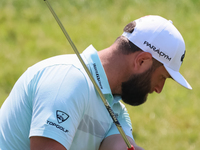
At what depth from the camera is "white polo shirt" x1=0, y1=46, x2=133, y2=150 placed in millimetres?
2043

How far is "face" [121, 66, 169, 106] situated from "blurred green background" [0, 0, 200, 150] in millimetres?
1803

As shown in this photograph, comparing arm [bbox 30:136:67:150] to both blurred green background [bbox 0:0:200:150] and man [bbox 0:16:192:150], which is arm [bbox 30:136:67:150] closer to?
man [bbox 0:16:192:150]

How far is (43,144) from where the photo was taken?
2021mm

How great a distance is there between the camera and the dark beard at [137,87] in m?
2.45

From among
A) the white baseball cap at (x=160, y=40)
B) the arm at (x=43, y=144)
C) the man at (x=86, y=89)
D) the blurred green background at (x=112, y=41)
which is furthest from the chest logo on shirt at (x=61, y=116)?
the blurred green background at (x=112, y=41)

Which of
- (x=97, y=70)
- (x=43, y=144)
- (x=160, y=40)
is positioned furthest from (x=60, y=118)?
(x=160, y=40)

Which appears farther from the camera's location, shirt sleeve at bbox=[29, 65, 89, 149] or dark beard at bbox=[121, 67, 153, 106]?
dark beard at bbox=[121, 67, 153, 106]

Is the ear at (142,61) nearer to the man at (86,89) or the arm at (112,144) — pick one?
the man at (86,89)

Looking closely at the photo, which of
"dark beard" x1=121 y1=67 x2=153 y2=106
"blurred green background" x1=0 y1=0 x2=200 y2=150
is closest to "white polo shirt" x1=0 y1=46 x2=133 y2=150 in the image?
"dark beard" x1=121 y1=67 x2=153 y2=106

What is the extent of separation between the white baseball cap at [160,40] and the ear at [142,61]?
34 millimetres

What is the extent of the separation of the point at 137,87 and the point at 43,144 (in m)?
0.74

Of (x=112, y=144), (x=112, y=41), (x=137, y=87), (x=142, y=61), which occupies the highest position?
(x=142, y=61)

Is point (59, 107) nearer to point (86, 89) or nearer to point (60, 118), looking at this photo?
point (60, 118)

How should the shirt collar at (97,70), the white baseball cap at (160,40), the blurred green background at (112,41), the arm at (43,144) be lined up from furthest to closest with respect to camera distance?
the blurred green background at (112,41), the white baseball cap at (160,40), the shirt collar at (97,70), the arm at (43,144)
